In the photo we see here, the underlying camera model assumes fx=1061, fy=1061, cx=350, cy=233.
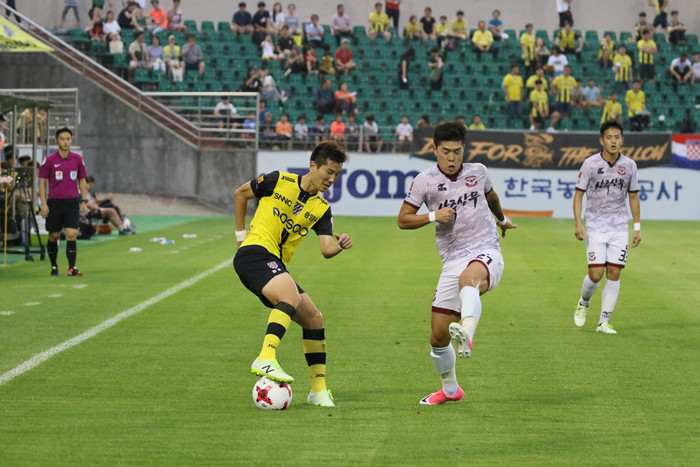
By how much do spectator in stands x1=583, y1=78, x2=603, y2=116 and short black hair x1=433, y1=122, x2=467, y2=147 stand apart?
92.4 ft

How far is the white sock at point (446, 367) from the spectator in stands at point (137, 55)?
28.5 metres

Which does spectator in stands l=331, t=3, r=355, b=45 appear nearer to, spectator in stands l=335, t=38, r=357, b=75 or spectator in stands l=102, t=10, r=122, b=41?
spectator in stands l=335, t=38, r=357, b=75

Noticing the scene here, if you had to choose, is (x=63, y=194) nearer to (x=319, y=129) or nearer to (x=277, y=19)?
(x=319, y=129)

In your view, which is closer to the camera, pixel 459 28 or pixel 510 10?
pixel 459 28

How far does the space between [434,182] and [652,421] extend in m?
2.21

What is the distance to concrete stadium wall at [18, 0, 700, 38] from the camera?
3959cm

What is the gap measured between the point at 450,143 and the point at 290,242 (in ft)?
4.43

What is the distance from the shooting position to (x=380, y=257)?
62.0 ft

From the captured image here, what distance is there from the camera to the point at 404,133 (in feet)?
105

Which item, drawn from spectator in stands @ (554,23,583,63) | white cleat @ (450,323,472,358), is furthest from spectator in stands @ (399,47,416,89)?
white cleat @ (450,323,472,358)

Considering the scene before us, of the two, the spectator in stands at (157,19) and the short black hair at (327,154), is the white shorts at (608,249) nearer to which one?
the short black hair at (327,154)

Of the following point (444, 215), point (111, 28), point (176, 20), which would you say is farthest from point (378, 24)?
point (444, 215)

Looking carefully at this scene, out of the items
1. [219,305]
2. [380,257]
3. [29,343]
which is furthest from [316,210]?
[380,257]

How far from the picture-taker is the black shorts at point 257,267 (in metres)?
7.28
